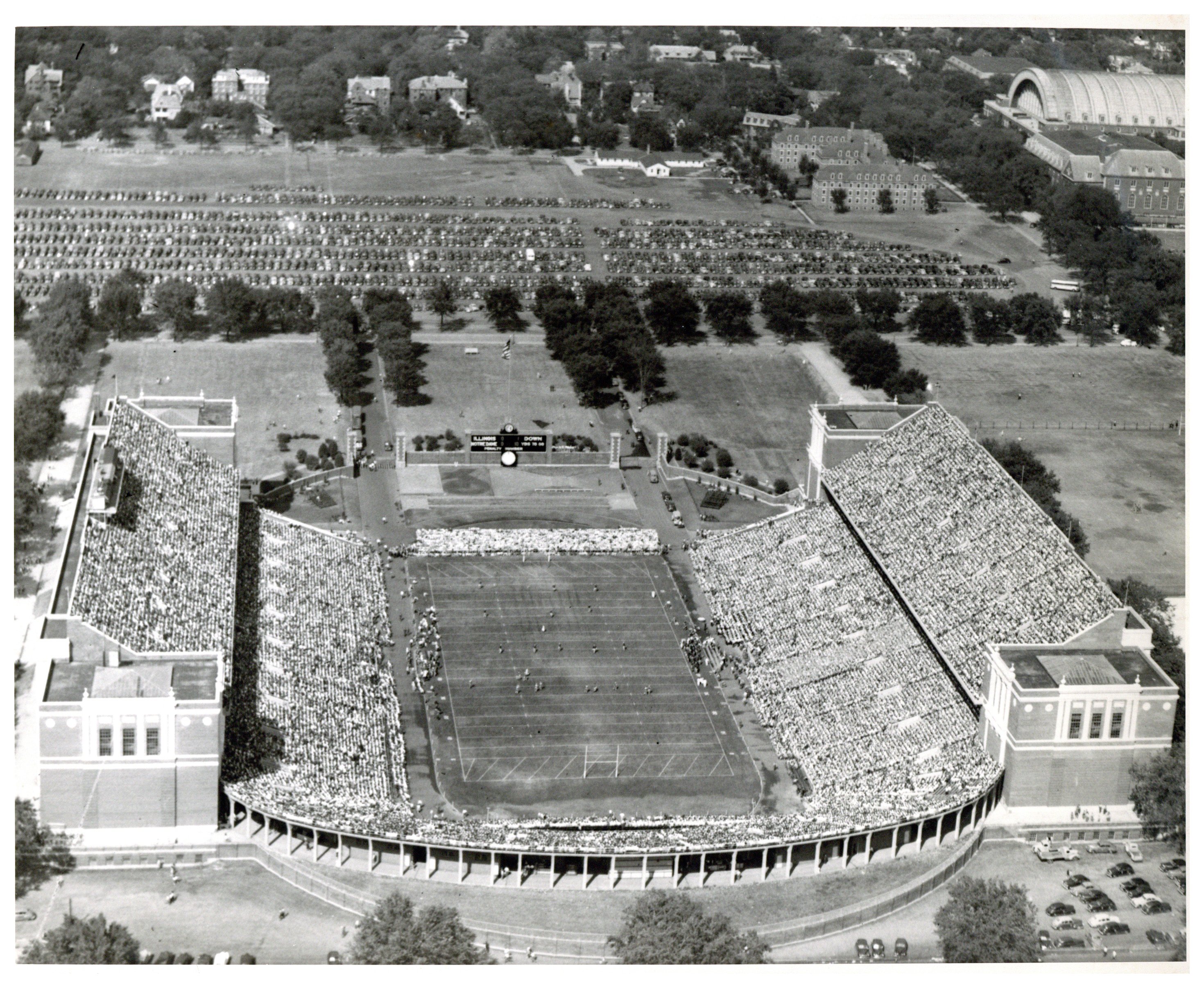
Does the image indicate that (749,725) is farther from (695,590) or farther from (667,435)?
(667,435)

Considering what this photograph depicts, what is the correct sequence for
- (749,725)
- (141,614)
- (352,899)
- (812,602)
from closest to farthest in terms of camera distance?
1. (352,899)
2. (141,614)
3. (749,725)
4. (812,602)

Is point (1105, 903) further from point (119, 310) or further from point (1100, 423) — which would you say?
point (119, 310)

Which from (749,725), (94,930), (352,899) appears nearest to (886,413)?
(749,725)

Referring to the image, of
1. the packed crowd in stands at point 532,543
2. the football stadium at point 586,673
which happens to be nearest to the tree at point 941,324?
the football stadium at point 586,673

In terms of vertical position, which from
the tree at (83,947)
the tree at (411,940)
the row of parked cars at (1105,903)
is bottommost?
the row of parked cars at (1105,903)

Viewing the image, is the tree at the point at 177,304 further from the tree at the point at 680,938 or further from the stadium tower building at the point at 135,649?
the tree at the point at 680,938

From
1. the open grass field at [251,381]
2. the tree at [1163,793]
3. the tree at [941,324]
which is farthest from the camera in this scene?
the tree at [941,324]

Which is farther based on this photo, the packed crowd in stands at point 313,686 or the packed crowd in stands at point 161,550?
the packed crowd in stands at point 161,550
